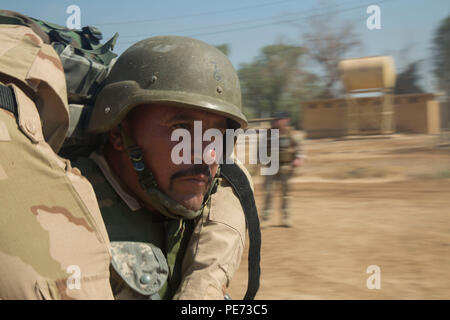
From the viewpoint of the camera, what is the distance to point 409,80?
34.2 metres

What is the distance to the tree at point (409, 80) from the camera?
111 ft

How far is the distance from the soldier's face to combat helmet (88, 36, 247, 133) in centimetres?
5

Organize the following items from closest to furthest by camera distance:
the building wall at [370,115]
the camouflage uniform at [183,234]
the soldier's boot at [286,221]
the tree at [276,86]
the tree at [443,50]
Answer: the camouflage uniform at [183,234] < the soldier's boot at [286,221] < the building wall at [370,115] < the tree at [443,50] < the tree at [276,86]

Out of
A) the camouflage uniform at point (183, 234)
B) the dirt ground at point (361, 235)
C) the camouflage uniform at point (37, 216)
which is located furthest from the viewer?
the dirt ground at point (361, 235)

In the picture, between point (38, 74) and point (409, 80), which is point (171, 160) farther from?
point (409, 80)

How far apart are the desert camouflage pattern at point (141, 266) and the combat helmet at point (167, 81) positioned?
498 mm

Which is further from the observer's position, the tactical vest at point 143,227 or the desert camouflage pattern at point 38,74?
the tactical vest at point 143,227

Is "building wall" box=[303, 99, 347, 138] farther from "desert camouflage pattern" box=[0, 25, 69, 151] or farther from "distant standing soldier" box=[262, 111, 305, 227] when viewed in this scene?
"desert camouflage pattern" box=[0, 25, 69, 151]

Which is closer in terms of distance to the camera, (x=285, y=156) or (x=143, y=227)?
(x=143, y=227)

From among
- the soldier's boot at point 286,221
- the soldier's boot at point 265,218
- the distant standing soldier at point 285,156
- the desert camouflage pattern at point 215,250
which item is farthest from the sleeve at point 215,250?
the soldier's boot at point 265,218

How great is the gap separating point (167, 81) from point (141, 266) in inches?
29.1

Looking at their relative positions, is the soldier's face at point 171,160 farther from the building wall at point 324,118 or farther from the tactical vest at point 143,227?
the building wall at point 324,118

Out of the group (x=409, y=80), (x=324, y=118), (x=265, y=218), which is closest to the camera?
(x=265, y=218)

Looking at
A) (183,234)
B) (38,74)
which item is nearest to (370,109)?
(183,234)
